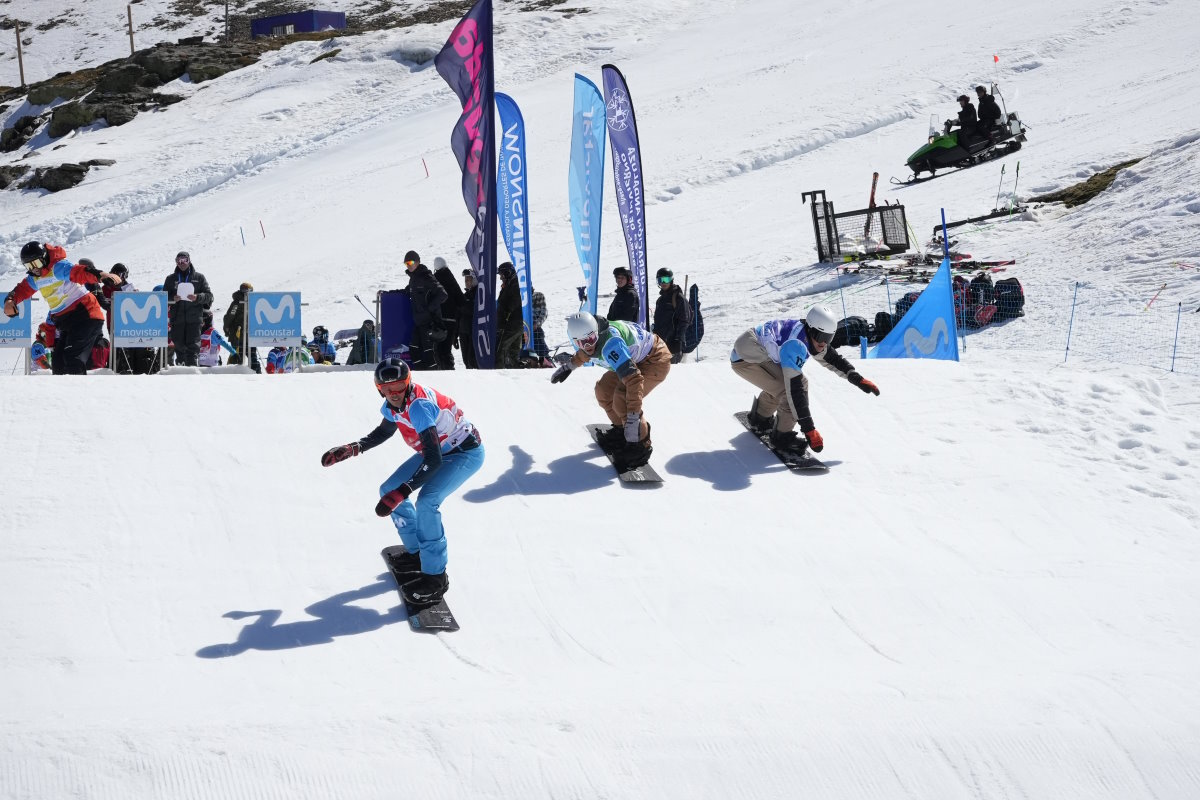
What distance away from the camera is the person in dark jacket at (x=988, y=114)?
24688 mm

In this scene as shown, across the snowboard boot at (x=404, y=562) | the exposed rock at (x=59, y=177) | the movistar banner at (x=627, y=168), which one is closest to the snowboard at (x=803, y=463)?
the snowboard boot at (x=404, y=562)

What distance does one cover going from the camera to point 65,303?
10.0 meters

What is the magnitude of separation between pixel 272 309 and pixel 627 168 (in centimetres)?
503

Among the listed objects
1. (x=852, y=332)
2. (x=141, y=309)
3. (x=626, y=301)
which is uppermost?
(x=141, y=309)

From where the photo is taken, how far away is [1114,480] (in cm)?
934

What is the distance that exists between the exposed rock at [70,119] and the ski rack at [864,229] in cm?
3289

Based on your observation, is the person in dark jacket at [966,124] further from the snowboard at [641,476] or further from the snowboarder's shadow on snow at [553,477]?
the snowboard at [641,476]

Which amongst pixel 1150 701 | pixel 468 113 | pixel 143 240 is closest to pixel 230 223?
pixel 143 240

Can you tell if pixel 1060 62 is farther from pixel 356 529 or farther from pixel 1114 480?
pixel 356 529

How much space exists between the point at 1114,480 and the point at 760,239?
44.1ft

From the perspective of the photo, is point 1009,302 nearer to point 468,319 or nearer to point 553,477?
point 468,319

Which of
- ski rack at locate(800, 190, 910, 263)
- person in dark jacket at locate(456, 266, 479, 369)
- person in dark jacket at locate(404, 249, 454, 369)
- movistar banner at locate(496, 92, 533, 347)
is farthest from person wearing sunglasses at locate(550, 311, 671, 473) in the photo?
ski rack at locate(800, 190, 910, 263)

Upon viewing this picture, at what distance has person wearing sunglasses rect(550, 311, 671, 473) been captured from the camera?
8734 millimetres

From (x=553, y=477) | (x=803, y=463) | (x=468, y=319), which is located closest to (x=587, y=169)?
(x=468, y=319)
